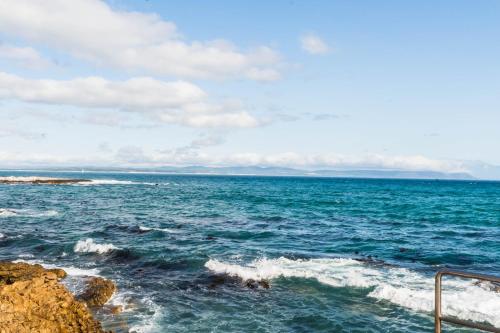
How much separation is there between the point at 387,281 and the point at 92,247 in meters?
18.5

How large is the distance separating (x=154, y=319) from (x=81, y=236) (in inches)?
776

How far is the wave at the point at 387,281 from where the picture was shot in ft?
53.4

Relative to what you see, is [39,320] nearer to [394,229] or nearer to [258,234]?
[258,234]

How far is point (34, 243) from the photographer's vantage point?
28484mm

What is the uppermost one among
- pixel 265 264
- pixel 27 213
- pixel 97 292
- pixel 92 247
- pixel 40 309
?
pixel 40 309

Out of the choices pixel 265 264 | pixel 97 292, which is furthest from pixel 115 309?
pixel 265 264

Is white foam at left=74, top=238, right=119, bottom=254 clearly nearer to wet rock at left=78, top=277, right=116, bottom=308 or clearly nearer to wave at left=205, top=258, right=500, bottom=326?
wave at left=205, top=258, right=500, bottom=326

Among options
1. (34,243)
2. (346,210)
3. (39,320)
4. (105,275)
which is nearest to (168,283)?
(105,275)

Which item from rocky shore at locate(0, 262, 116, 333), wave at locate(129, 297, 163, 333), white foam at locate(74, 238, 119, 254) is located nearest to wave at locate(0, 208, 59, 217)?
white foam at locate(74, 238, 119, 254)

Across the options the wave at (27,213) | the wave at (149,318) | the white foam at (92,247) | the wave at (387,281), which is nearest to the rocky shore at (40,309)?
the wave at (149,318)

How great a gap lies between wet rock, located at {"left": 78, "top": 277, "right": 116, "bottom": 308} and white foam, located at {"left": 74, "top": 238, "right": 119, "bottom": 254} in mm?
9035

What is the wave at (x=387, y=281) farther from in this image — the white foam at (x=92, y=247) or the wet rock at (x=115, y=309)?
the white foam at (x=92, y=247)

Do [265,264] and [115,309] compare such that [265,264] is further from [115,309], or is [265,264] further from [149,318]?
[115,309]

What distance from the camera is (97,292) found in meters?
16.1
